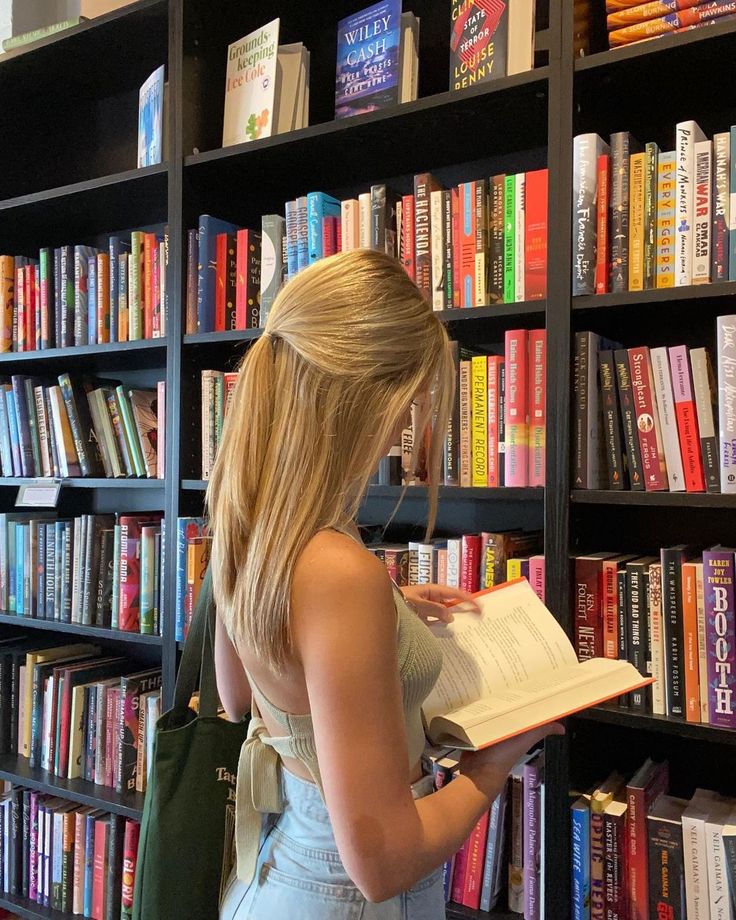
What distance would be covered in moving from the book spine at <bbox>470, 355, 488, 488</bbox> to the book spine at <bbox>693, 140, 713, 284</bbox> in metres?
0.35

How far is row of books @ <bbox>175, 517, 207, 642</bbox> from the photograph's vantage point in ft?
4.93

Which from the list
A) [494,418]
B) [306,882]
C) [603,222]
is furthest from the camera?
[494,418]

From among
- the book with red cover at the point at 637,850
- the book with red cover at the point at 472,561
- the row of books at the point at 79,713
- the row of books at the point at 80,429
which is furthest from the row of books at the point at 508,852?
the row of books at the point at 80,429

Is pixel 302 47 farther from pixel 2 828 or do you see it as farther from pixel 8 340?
pixel 2 828

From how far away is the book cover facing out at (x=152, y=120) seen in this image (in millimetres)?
1581

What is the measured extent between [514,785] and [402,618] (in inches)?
23.7

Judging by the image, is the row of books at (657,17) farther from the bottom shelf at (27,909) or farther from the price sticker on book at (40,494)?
the bottom shelf at (27,909)

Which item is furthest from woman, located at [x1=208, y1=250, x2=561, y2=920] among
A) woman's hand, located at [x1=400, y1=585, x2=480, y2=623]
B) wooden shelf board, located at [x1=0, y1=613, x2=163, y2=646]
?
wooden shelf board, located at [x1=0, y1=613, x2=163, y2=646]

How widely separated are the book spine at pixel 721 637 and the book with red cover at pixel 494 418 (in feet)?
1.14

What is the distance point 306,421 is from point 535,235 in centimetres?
65

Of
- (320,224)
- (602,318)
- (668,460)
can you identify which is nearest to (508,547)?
(668,460)

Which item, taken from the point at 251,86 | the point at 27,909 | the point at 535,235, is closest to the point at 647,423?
the point at 535,235

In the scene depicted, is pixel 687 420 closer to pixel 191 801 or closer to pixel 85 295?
pixel 191 801

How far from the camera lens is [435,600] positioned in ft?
3.46
